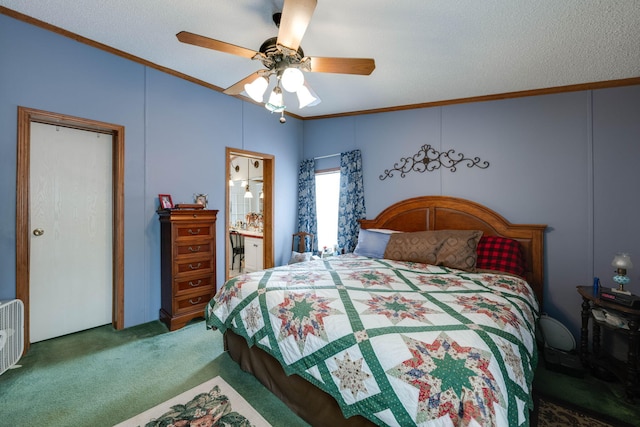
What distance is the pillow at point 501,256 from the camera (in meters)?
2.61

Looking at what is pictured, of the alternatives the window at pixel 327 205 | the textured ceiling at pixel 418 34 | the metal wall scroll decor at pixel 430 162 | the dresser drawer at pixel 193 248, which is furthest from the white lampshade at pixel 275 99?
the window at pixel 327 205

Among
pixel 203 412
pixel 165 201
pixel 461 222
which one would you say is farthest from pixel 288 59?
pixel 461 222

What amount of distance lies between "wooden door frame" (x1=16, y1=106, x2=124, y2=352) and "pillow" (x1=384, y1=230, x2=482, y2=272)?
9.44ft

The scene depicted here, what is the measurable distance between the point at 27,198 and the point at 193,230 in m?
1.32

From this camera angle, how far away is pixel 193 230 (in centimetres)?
297

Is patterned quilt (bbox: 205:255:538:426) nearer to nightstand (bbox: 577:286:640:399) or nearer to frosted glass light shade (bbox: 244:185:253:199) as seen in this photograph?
nightstand (bbox: 577:286:640:399)

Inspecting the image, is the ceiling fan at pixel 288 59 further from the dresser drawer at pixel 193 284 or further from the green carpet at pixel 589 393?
the green carpet at pixel 589 393

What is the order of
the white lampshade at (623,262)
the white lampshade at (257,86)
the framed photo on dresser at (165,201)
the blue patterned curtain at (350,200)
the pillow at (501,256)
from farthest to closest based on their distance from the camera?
the blue patterned curtain at (350,200)
the framed photo on dresser at (165,201)
the pillow at (501,256)
the white lampshade at (623,262)
the white lampshade at (257,86)

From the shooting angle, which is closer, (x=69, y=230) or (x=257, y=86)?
(x=257, y=86)

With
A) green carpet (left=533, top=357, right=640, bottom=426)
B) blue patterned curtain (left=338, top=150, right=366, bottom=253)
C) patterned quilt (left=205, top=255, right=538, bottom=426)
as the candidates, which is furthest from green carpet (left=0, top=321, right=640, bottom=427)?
blue patterned curtain (left=338, top=150, right=366, bottom=253)

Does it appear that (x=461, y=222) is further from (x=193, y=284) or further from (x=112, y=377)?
(x=112, y=377)

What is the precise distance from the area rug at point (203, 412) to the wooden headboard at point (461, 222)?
8.72 feet

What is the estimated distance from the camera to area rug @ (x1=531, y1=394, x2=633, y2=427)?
1659 millimetres

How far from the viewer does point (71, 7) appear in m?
2.06
